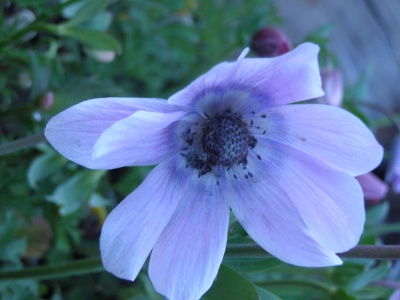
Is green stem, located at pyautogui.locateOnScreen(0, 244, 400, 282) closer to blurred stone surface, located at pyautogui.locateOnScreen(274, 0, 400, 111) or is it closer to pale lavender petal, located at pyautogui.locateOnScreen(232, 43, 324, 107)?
pale lavender petal, located at pyautogui.locateOnScreen(232, 43, 324, 107)

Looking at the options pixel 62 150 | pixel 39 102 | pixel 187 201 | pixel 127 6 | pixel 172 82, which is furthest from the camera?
pixel 172 82

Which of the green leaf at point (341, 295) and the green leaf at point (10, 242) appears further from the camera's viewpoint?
the green leaf at point (10, 242)

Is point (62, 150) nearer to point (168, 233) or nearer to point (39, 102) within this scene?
point (168, 233)

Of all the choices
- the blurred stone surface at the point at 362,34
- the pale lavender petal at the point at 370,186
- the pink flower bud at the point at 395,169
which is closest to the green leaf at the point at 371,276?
the pale lavender petal at the point at 370,186

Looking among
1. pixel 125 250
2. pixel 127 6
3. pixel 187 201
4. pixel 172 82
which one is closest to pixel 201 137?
pixel 187 201

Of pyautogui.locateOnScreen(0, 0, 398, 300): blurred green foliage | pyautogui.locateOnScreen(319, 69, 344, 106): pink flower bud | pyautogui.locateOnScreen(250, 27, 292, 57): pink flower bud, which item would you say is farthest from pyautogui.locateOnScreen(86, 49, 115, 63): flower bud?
pyautogui.locateOnScreen(319, 69, 344, 106): pink flower bud

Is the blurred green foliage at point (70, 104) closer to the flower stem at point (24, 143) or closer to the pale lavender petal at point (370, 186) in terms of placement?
the pale lavender petal at point (370, 186)

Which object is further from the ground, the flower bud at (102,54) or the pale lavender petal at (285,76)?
the pale lavender petal at (285,76)

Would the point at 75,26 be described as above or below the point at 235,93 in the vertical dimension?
below
